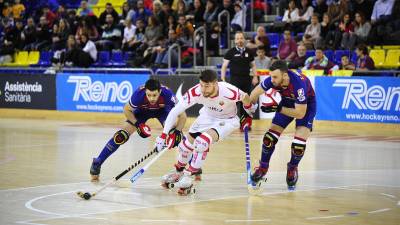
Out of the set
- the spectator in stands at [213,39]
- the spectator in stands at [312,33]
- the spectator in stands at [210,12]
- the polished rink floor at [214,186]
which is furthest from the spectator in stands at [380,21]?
the spectator in stands at [210,12]

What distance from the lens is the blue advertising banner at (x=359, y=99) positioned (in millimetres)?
20609

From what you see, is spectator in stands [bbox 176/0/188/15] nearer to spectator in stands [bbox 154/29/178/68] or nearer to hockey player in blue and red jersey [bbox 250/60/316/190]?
spectator in stands [bbox 154/29/178/68]

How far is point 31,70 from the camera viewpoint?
1133 inches

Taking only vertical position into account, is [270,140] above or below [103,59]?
above

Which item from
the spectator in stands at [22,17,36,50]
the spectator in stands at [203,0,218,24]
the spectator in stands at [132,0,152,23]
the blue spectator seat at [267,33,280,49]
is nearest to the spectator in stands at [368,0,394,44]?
the blue spectator seat at [267,33,280,49]

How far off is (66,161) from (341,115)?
28.9 ft

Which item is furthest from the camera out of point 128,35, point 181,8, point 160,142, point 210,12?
point 128,35

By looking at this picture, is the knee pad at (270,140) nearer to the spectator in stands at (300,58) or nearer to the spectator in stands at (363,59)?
the spectator in stands at (363,59)

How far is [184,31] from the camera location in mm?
26094

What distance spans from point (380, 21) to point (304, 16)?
109 inches

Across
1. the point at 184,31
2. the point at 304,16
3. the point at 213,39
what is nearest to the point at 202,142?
the point at 304,16

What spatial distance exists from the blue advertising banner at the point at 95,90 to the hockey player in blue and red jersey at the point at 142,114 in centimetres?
1123

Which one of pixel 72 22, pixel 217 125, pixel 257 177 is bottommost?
pixel 257 177

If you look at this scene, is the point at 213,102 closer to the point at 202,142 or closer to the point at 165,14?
the point at 202,142
